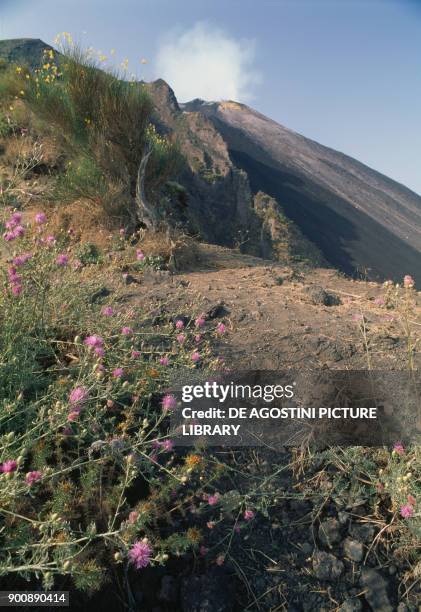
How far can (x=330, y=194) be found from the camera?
74.1ft

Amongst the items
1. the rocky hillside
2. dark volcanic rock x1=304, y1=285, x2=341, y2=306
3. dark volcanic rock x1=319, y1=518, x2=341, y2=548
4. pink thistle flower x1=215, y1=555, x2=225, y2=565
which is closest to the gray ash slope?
the rocky hillside

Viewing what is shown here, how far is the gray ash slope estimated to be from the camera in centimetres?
1756

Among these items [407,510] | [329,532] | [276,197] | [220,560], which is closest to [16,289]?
[220,560]

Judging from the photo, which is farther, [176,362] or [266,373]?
[266,373]

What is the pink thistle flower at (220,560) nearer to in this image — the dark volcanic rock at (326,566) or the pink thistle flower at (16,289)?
the dark volcanic rock at (326,566)

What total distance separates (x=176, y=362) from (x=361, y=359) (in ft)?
3.96

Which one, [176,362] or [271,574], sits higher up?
[176,362]

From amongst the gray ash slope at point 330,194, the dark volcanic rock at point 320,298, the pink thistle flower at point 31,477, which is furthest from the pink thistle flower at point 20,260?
the gray ash slope at point 330,194

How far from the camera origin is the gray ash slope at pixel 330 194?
17562 mm

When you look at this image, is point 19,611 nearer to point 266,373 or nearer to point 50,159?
point 266,373

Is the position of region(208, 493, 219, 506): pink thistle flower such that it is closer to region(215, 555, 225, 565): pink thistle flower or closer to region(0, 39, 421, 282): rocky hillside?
region(215, 555, 225, 565): pink thistle flower

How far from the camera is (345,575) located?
5.66 ft

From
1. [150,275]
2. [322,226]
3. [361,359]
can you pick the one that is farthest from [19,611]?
[322,226]

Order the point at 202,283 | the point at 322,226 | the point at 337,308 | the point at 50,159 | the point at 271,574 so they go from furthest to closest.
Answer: the point at 322,226, the point at 50,159, the point at 202,283, the point at 337,308, the point at 271,574
